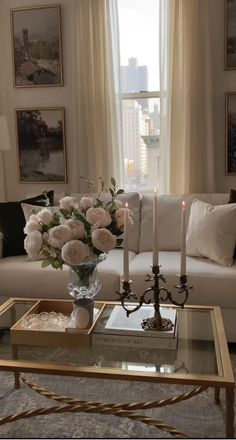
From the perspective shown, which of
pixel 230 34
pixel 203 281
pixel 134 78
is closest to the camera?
pixel 203 281

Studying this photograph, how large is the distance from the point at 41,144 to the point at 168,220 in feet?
5.16

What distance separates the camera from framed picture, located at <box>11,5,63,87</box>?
381 cm

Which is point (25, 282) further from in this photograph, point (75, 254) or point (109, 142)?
point (109, 142)

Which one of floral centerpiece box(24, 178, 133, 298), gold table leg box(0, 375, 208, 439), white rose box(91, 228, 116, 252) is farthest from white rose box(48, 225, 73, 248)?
gold table leg box(0, 375, 208, 439)

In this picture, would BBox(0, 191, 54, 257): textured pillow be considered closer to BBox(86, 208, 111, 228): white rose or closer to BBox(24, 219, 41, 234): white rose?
BBox(24, 219, 41, 234): white rose

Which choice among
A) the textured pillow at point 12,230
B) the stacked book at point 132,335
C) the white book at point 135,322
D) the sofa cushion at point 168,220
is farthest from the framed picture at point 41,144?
the stacked book at point 132,335

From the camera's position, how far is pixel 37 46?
12.7 ft

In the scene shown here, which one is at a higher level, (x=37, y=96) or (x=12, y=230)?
(x=37, y=96)

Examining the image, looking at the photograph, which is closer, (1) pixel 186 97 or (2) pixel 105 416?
(2) pixel 105 416

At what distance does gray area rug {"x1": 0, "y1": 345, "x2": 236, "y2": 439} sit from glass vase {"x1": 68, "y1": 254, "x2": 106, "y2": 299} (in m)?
0.60

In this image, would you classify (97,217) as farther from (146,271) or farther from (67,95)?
(67,95)

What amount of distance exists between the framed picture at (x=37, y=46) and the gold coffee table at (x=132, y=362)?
2674mm

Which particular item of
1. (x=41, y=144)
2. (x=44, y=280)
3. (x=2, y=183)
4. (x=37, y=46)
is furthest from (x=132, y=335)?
(x=37, y=46)

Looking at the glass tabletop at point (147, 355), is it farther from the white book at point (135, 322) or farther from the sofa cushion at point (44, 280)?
the sofa cushion at point (44, 280)
